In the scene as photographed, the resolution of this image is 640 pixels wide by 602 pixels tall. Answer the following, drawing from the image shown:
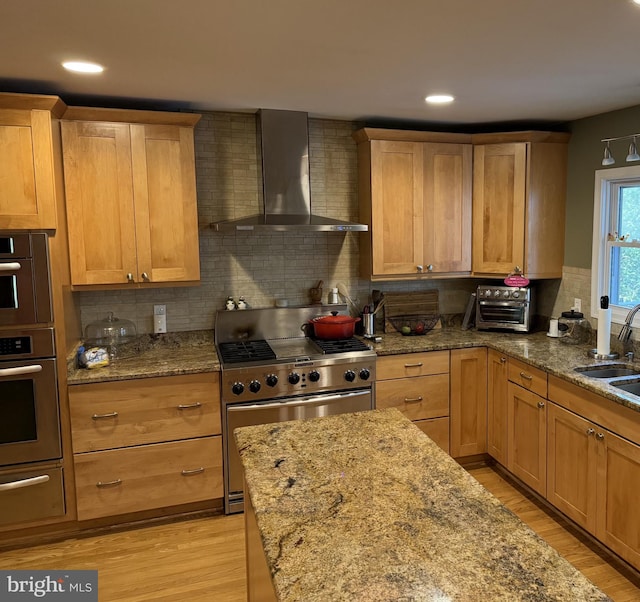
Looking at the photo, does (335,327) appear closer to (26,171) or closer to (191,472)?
(191,472)

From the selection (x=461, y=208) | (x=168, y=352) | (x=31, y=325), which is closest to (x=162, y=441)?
(x=168, y=352)

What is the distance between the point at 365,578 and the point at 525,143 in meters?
3.25

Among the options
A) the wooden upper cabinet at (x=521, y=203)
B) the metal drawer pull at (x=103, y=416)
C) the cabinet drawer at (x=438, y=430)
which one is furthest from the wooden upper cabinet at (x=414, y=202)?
the metal drawer pull at (x=103, y=416)

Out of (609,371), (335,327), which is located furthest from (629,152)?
(335,327)

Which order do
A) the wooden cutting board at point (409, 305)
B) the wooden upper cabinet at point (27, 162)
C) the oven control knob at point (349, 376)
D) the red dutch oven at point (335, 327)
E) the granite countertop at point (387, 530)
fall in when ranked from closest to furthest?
the granite countertop at point (387, 530), the wooden upper cabinet at point (27, 162), the oven control knob at point (349, 376), the red dutch oven at point (335, 327), the wooden cutting board at point (409, 305)

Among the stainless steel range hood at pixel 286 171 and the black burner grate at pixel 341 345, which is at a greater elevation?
the stainless steel range hood at pixel 286 171

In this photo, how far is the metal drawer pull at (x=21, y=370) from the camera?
2693 millimetres

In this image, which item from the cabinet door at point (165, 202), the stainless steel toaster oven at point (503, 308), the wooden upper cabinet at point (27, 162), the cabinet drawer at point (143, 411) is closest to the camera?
the wooden upper cabinet at point (27, 162)

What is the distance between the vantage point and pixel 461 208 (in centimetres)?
378

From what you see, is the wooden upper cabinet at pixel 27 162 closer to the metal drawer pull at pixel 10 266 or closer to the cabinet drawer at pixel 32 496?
the metal drawer pull at pixel 10 266

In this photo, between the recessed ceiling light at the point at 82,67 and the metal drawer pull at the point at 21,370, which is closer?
the recessed ceiling light at the point at 82,67

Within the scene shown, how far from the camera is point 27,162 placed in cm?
268

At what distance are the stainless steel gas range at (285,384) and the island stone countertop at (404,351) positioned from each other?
14 centimetres

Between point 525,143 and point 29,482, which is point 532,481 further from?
point 29,482
